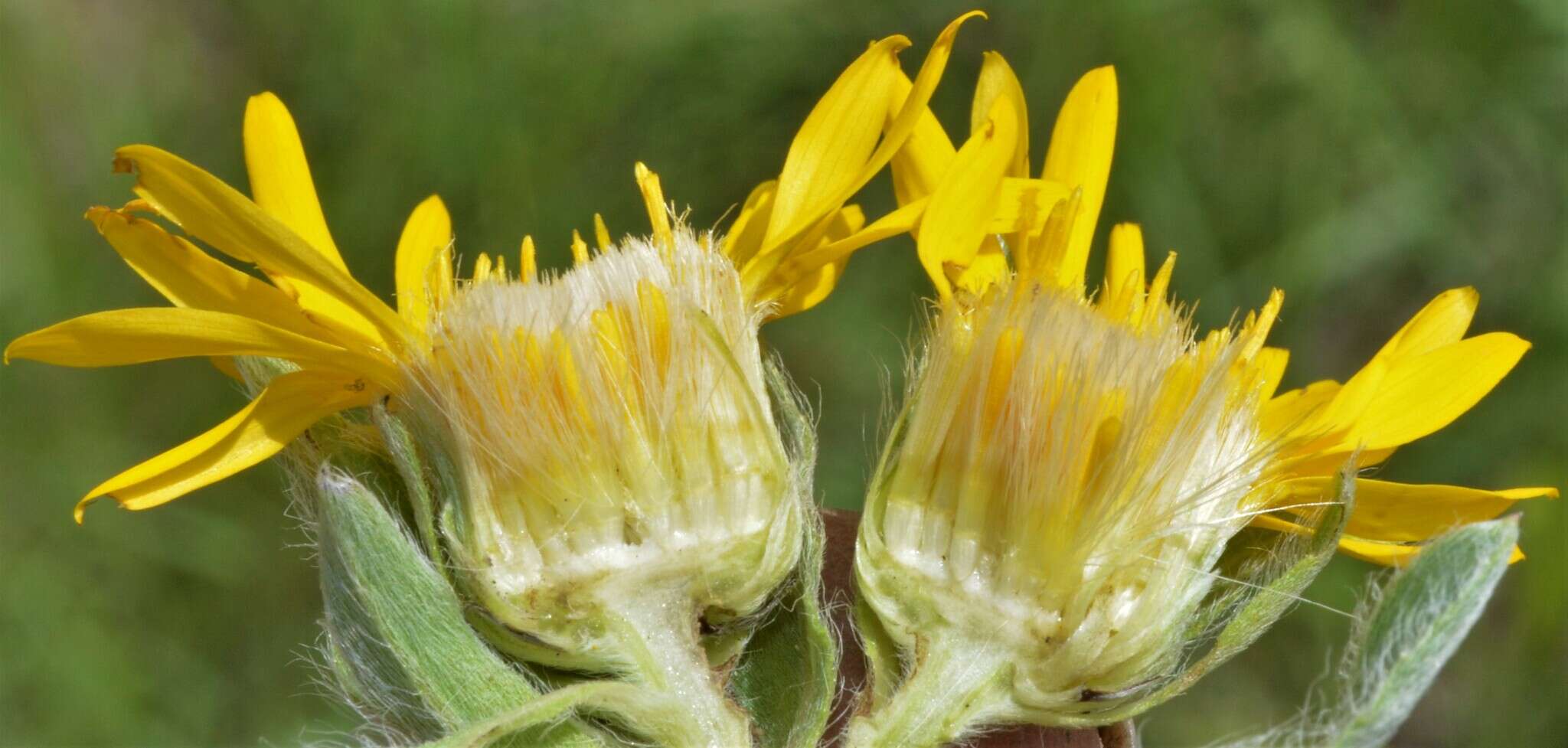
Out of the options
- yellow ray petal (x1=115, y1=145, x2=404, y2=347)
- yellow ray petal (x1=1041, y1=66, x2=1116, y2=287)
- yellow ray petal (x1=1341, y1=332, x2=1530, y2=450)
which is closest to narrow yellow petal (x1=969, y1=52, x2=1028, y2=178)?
yellow ray petal (x1=1041, y1=66, x2=1116, y2=287)

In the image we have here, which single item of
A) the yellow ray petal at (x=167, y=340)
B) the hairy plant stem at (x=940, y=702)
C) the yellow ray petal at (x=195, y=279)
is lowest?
the hairy plant stem at (x=940, y=702)

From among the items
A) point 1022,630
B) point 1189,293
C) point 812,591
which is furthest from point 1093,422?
point 1189,293

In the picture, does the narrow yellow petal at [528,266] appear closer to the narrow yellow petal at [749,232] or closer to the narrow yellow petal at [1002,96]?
the narrow yellow petal at [749,232]

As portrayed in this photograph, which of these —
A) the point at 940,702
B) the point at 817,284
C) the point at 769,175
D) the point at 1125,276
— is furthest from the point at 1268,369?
the point at 769,175

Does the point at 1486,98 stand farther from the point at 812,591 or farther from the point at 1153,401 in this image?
Answer: the point at 812,591

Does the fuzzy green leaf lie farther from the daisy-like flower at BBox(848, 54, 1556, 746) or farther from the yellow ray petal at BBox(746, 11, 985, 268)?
the yellow ray petal at BBox(746, 11, 985, 268)

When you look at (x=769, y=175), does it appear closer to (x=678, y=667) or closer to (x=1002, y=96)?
(x=1002, y=96)

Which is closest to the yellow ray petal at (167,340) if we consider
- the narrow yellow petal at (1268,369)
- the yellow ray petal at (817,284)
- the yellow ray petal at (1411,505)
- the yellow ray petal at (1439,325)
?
the yellow ray petal at (817,284)
